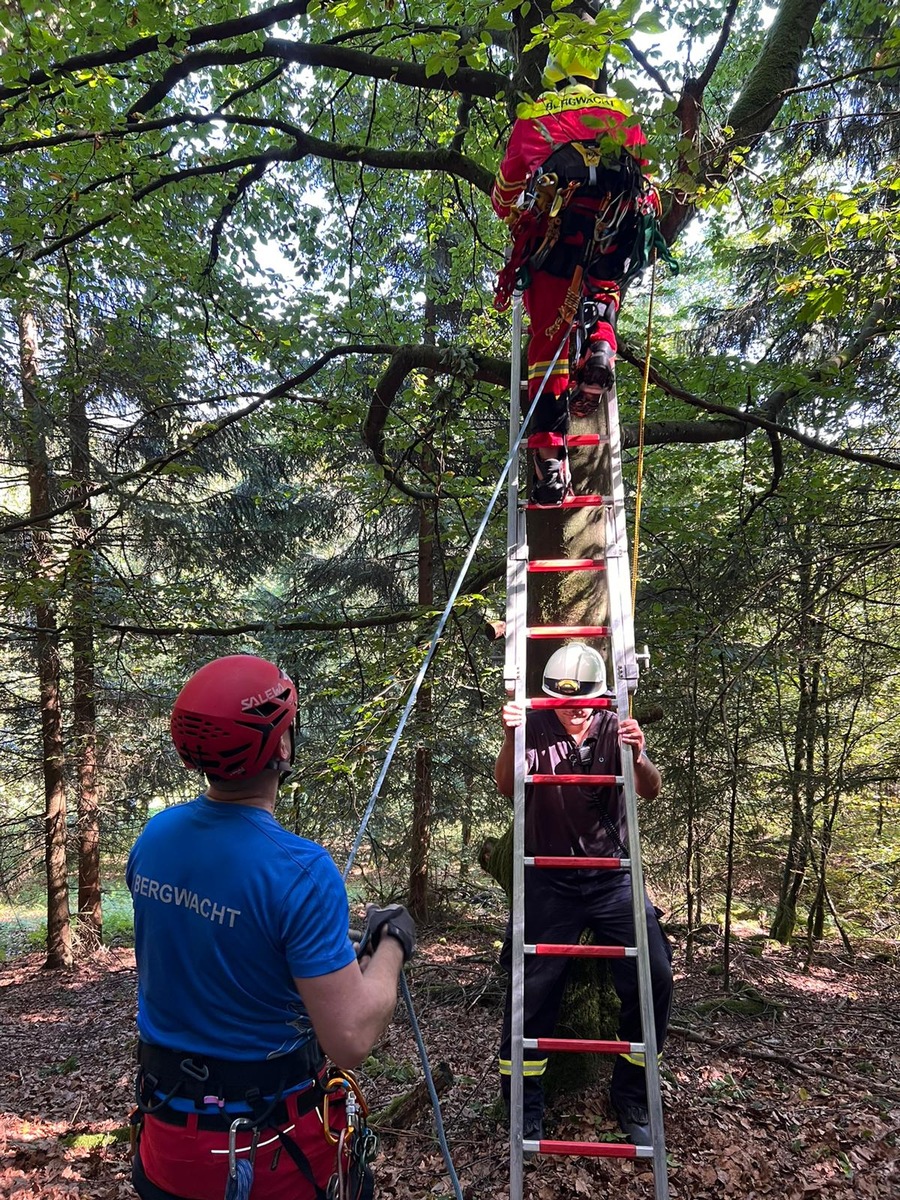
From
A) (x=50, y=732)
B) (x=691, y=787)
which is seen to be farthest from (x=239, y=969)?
(x=50, y=732)

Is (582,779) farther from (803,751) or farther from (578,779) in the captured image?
(803,751)

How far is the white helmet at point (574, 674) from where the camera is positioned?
3369mm

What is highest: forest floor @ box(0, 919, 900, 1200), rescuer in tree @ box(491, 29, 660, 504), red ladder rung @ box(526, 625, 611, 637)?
rescuer in tree @ box(491, 29, 660, 504)

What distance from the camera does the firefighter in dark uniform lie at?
311cm

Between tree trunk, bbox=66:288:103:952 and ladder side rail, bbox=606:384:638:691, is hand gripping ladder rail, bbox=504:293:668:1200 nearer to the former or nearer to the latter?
ladder side rail, bbox=606:384:638:691

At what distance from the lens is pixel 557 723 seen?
343 centimetres

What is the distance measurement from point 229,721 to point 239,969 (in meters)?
0.54

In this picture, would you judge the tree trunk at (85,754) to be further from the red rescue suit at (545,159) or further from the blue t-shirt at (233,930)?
the blue t-shirt at (233,930)

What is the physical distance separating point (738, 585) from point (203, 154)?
6498 mm

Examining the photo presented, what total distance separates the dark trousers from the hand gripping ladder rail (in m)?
0.14

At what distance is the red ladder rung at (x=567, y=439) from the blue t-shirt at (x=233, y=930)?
2.71 meters

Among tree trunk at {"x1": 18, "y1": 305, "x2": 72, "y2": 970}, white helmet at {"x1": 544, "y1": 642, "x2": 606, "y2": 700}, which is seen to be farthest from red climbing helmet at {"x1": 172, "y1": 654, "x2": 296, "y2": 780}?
tree trunk at {"x1": 18, "y1": 305, "x2": 72, "y2": 970}

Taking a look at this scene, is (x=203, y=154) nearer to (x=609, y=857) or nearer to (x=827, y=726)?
(x=609, y=857)

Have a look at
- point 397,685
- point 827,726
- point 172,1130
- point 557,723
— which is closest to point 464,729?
point 827,726
